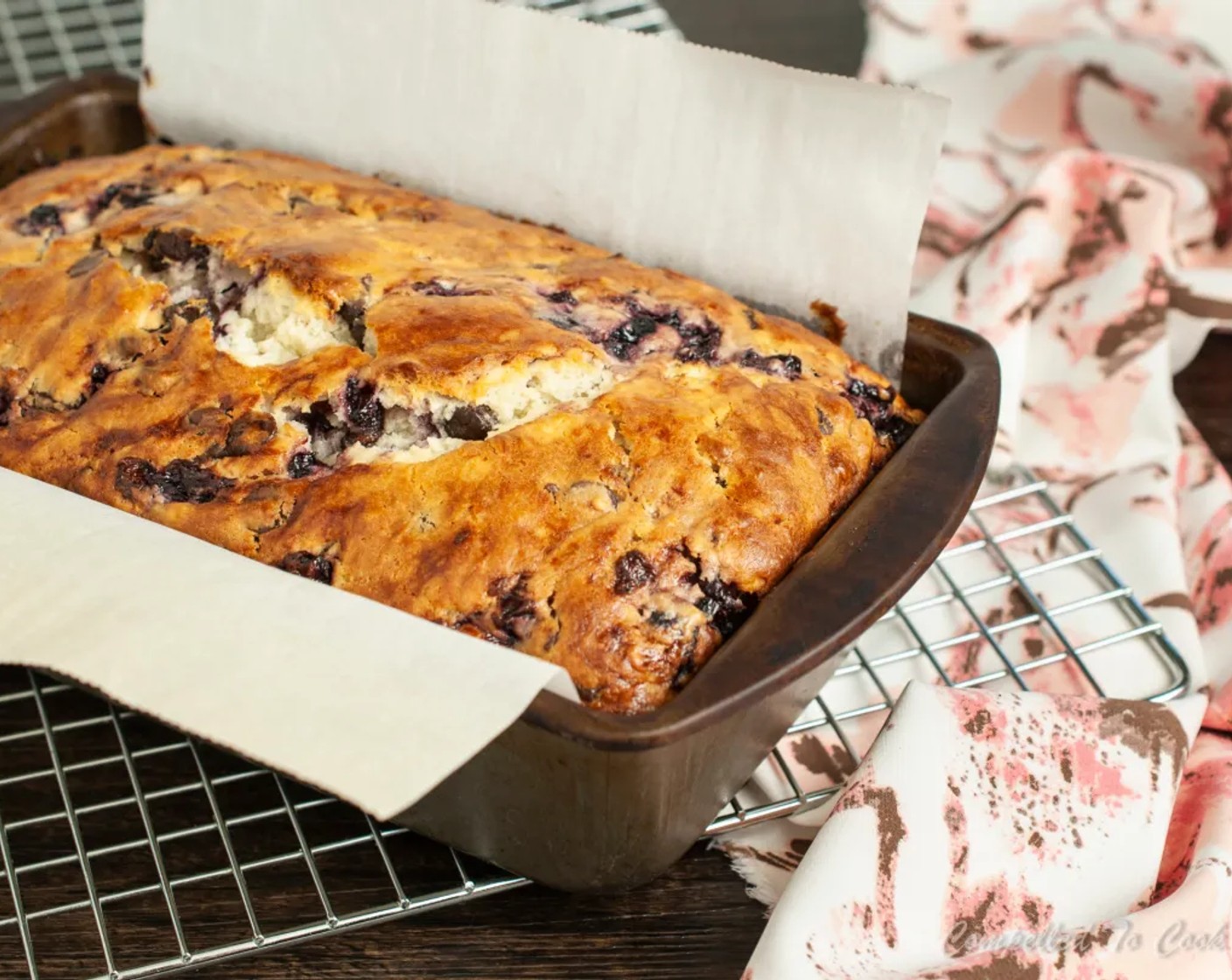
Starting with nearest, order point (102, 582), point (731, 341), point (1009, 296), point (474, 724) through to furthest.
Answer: point (474, 724)
point (102, 582)
point (731, 341)
point (1009, 296)

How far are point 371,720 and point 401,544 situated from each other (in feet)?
0.83

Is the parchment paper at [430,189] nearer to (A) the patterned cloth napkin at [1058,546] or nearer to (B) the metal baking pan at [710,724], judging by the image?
(B) the metal baking pan at [710,724]

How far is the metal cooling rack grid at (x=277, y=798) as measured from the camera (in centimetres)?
117

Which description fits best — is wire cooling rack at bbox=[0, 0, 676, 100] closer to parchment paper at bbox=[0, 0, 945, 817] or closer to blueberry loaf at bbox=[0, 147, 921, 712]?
parchment paper at bbox=[0, 0, 945, 817]

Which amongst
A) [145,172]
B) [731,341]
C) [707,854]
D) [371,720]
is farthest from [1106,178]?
[371,720]

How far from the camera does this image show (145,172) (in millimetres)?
1619

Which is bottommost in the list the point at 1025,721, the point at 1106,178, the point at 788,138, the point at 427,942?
the point at 427,942

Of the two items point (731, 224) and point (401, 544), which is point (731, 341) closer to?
point (731, 224)

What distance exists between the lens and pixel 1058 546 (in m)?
1.60

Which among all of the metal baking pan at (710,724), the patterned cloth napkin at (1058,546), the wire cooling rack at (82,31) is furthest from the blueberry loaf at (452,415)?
the wire cooling rack at (82,31)

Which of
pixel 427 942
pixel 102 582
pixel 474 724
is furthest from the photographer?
pixel 427 942

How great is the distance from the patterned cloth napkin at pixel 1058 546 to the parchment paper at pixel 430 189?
39 cm

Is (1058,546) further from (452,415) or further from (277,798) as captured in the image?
(277,798)

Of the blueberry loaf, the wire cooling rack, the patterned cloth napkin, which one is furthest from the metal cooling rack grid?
the wire cooling rack
